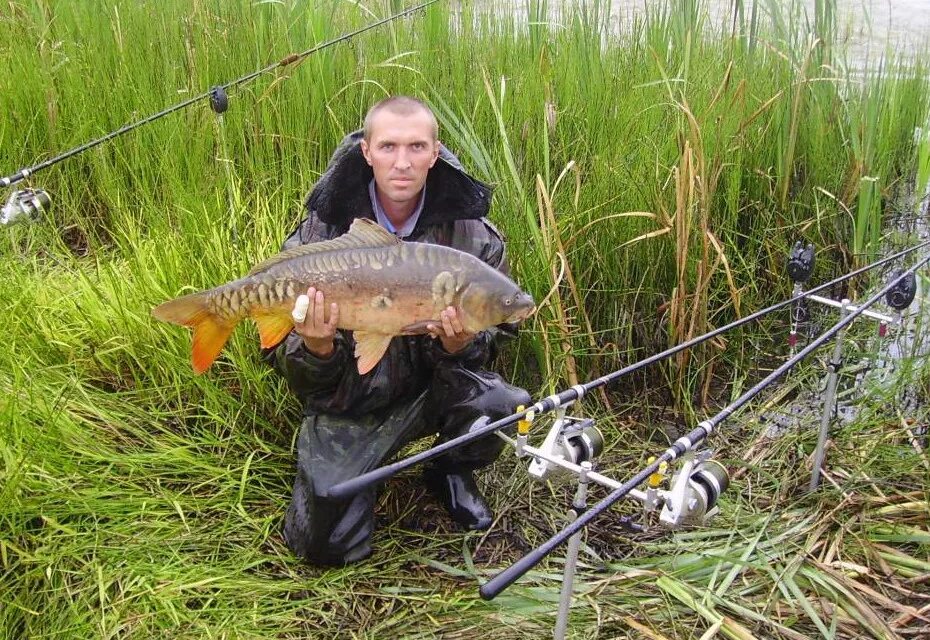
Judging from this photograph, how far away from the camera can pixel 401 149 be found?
2189 mm

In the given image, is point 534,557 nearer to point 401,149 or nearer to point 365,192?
point 401,149

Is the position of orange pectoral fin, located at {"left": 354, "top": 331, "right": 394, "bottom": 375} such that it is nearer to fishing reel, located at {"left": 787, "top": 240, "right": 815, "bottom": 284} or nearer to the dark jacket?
the dark jacket

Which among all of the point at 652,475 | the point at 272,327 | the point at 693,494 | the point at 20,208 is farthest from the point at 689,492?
the point at 20,208

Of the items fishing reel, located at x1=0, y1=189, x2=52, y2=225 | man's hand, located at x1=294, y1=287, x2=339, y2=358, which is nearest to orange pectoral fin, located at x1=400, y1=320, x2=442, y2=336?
man's hand, located at x1=294, y1=287, x2=339, y2=358

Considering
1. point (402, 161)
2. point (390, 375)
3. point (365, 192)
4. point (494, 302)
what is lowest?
point (390, 375)

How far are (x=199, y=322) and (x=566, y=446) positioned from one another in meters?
0.87

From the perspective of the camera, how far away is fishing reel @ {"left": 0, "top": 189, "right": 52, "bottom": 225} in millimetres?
2531

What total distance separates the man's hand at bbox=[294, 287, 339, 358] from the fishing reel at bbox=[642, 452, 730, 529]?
791mm

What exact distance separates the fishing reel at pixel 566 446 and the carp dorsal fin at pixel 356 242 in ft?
1.81

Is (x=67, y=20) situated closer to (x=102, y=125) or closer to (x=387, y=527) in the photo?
(x=102, y=125)

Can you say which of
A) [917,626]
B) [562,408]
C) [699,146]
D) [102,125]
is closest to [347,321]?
[562,408]

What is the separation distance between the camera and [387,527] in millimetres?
2414

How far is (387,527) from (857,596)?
1.17 m

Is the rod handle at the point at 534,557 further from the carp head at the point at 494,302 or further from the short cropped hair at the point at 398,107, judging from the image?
the short cropped hair at the point at 398,107
